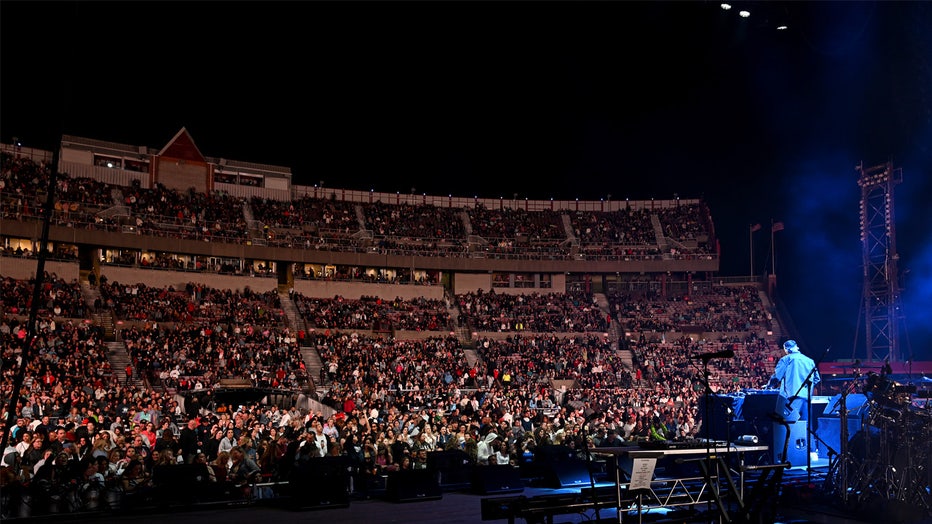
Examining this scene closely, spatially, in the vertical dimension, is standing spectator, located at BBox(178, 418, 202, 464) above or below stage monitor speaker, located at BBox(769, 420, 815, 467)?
below

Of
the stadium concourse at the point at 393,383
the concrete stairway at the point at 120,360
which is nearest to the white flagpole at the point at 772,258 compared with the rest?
the stadium concourse at the point at 393,383

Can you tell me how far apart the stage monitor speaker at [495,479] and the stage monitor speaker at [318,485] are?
8.29 ft

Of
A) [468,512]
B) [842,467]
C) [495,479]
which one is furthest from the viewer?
[495,479]

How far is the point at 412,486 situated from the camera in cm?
1288

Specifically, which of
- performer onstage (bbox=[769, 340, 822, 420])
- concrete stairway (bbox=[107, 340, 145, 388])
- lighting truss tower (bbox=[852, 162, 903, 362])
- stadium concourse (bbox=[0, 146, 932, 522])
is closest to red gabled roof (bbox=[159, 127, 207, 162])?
stadium concourse (bbox=[0, 146, 932, 522])

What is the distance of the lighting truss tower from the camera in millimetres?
32406

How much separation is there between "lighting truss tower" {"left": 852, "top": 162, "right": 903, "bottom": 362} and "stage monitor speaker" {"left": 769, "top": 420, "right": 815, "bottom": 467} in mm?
21966

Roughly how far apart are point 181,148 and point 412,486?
35009 millimetres

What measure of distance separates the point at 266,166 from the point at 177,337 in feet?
61.2

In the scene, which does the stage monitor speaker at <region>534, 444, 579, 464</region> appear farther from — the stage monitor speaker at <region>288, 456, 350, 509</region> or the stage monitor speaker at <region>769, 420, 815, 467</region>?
the stage monitor speaker at <region>288, 456, 350, 509</region>

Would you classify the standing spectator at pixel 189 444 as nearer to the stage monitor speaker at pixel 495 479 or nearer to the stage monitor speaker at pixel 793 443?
the stage monitor speaker at pixel 495 479

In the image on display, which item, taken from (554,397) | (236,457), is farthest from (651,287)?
(236,457)

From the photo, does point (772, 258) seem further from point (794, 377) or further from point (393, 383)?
point (794, 377)

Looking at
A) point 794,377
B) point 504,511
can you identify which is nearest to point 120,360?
point 504,511
